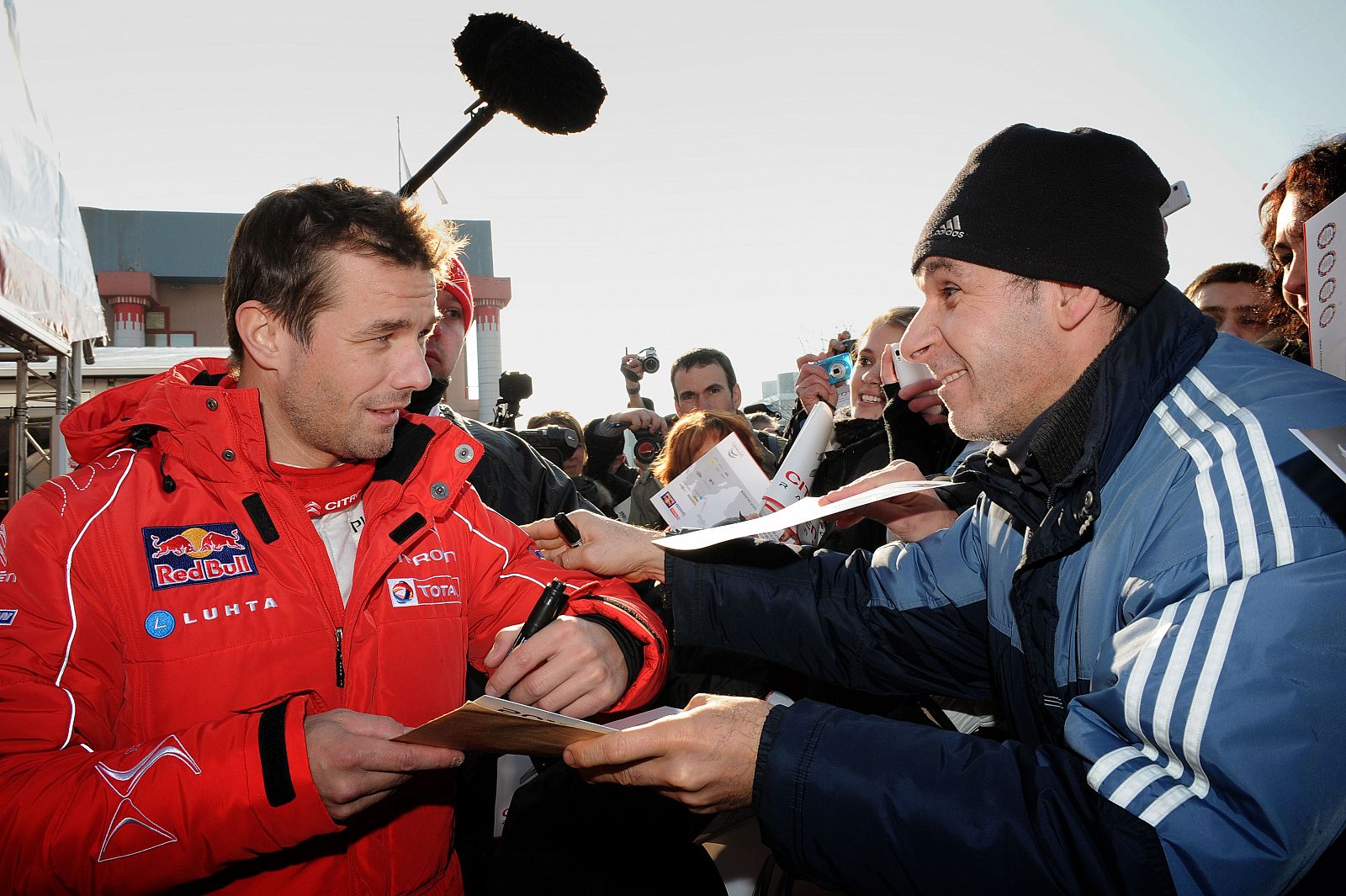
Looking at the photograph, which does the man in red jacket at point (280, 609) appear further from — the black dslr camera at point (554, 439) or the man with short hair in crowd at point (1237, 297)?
the man with short hair in crowd at point (1237, 297)

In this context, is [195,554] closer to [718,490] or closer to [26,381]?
[718,490]

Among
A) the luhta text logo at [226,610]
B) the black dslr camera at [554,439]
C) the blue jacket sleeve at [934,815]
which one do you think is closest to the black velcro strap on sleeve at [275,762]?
the luhta text logo at [226,610]

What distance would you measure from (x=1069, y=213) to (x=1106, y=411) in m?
0.54

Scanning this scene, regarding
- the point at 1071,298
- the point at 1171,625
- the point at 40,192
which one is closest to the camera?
the point at 1171,625

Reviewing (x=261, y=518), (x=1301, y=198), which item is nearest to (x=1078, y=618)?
(x=1301, y=198)

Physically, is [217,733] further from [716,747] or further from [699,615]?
[699,615]

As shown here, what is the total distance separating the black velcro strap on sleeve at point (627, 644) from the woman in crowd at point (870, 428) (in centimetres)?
163

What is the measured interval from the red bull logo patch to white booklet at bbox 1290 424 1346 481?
74.2 inches

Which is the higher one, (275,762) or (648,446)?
(648,446)

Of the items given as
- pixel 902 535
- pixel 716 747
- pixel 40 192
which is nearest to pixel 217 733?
pixel 716 747

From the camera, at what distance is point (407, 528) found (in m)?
1.94

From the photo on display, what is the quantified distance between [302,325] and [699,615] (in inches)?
53.4

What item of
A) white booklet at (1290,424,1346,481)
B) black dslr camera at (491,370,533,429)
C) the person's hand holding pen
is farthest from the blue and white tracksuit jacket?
black dslr camera at (491,370,533,429)

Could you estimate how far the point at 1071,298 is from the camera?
1880 mm
